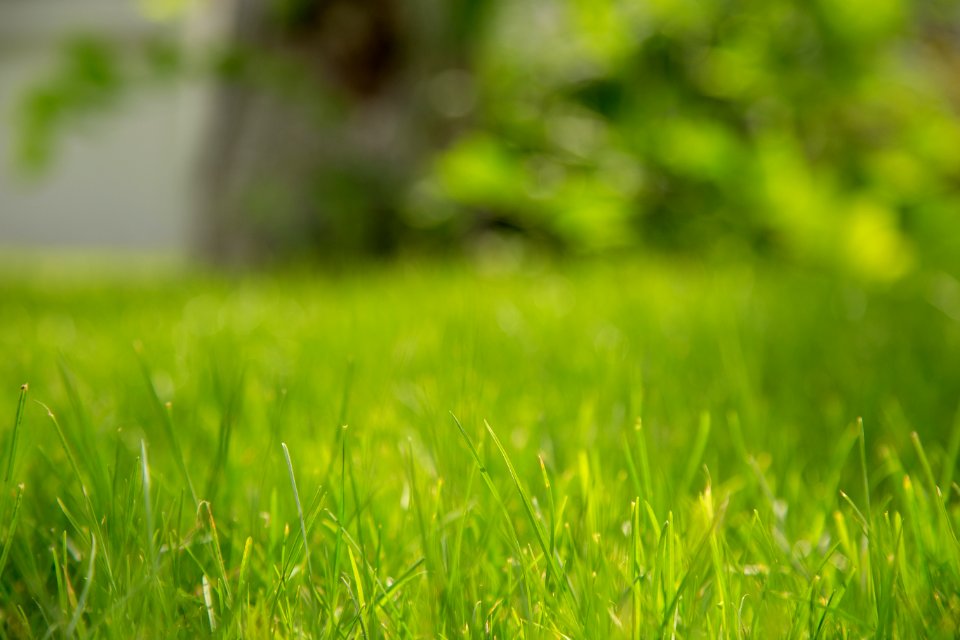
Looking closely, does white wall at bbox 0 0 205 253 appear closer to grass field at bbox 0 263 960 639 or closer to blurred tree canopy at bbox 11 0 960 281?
blurred tree canopy at bbox 11 0 960 281

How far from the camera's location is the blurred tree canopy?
1.91 metres

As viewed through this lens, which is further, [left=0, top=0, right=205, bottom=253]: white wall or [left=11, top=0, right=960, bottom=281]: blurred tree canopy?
[left=0, top=0, right=205, bottom=253]: white wall

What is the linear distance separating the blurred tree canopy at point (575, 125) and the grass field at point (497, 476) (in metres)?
0.66

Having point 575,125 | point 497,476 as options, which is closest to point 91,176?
point 575,125

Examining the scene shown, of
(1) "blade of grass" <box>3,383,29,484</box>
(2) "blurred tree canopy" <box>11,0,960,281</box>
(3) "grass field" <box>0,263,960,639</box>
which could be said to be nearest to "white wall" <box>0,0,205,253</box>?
(2) "blurred tree canopy" <box>11,0,960,281</box>

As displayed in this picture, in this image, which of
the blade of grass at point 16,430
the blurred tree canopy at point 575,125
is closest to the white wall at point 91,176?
the blurred tree canopy at point 575,125

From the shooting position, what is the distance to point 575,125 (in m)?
2.34

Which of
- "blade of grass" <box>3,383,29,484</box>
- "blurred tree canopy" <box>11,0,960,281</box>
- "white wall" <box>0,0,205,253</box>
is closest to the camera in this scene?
"blade of grass" <box>3,383,29,484</box>

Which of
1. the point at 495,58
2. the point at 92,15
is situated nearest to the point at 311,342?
the point at 495,58

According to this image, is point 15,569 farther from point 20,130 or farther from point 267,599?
point 20,130

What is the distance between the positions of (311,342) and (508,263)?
1.25 meters

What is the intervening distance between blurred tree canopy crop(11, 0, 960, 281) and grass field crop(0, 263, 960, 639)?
662mm

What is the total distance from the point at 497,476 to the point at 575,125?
1.90 metres

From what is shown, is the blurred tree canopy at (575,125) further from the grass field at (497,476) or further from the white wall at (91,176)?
the white wall at (91,176)
